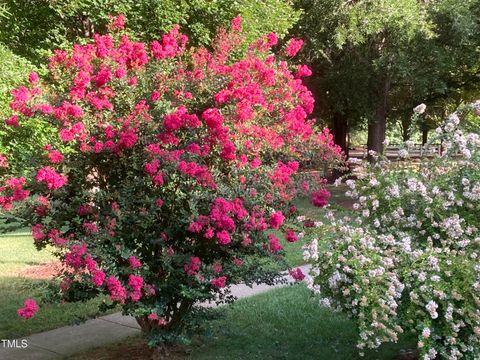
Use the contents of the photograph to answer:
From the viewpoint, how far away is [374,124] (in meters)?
19.1

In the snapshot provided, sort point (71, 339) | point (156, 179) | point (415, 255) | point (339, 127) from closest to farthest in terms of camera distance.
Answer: point (415, 255), point (156, 179), point (71, 339), point (339, 127)

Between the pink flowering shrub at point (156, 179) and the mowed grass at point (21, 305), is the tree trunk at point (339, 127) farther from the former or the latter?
the pink flowering shrub at point (156, 179)

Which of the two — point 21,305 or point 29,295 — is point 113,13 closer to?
point 29,295

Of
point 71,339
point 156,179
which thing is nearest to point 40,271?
point 71,339

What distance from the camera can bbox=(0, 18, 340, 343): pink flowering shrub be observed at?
4.59m

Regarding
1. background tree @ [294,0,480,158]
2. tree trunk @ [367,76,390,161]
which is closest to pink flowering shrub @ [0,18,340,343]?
background tree @ [294,0,480,158]

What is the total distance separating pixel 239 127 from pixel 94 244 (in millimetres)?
1523

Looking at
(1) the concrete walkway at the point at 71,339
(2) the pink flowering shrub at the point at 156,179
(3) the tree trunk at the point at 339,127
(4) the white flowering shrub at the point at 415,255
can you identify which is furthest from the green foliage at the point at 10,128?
(3) the tree trunk at the point at 339,127

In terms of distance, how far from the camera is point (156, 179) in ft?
14.8

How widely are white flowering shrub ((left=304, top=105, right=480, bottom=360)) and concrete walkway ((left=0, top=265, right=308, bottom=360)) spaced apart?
2.76 meters

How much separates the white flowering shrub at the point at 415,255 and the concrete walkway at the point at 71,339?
276 cm

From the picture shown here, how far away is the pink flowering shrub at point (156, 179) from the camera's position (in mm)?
4594

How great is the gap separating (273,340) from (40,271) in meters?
5.19

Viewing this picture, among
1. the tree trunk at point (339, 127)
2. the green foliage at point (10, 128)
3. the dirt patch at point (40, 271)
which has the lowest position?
the dirt patch at point (40, 271)
